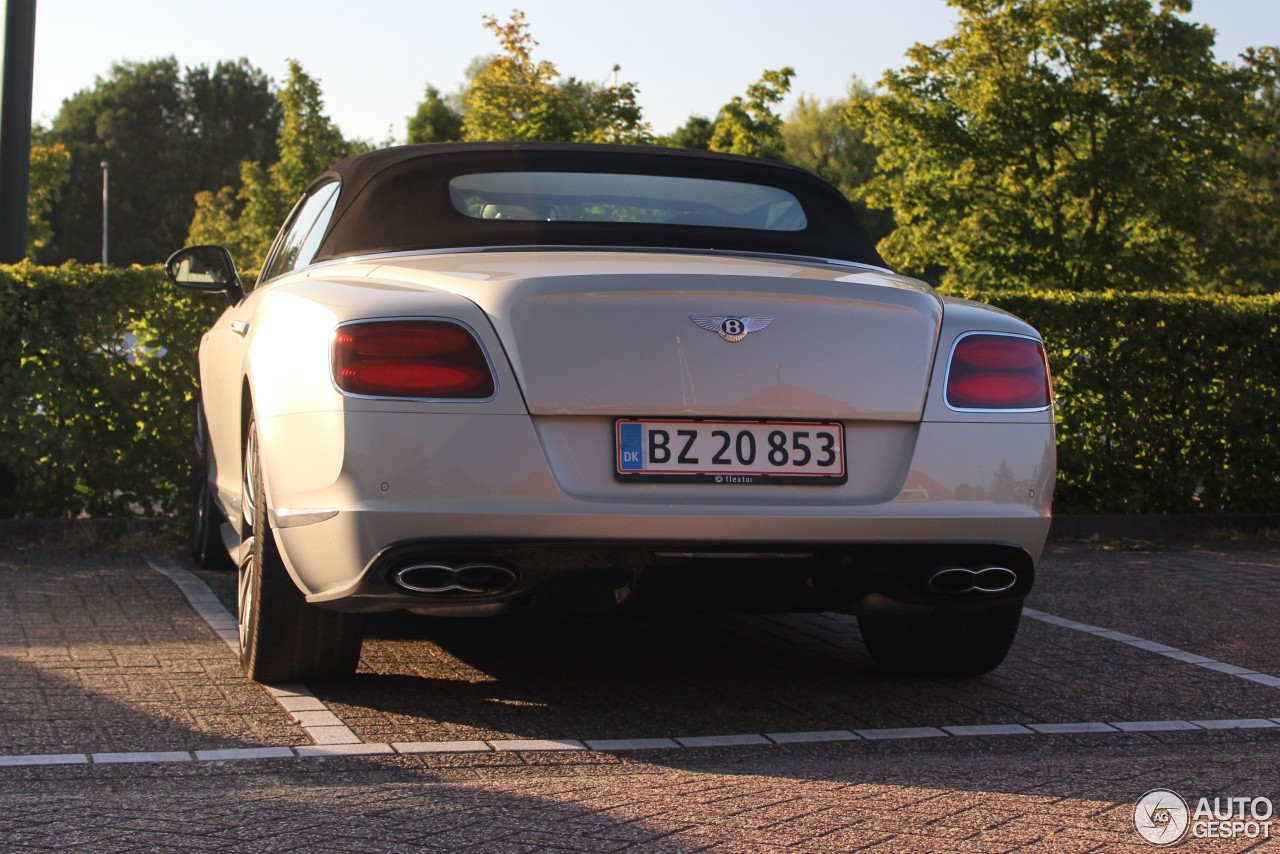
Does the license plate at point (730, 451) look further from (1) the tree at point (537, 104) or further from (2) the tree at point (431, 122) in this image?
(2) the tree at point (431, 122)

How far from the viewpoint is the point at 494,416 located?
4047 mm

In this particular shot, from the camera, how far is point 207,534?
25.4ft

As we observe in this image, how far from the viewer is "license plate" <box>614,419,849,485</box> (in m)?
4.10

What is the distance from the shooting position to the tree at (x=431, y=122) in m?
73.7

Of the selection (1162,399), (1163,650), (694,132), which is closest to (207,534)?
(1163,650)

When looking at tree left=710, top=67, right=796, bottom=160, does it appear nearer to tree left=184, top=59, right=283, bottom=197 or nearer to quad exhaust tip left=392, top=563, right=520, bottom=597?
quad exhaust tip left=392, top=563, right=520, bottom=597

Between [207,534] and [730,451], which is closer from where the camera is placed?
[730,451]

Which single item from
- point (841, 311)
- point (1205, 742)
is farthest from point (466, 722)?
point (1205, 742)

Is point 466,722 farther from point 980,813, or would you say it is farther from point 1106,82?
point 1106,82

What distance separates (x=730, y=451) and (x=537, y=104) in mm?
28900

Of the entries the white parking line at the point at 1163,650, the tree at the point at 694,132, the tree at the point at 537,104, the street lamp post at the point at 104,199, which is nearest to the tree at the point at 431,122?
the tree at the point at 694,132

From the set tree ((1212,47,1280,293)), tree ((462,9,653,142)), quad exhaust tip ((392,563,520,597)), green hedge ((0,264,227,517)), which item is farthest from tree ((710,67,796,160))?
quad exhaust tip ((392,563,520,597))

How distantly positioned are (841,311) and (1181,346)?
22.5 feet

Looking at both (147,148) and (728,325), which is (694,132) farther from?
(728,325)
